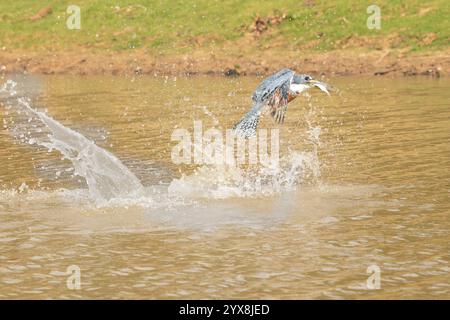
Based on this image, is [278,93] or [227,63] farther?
[227,63]

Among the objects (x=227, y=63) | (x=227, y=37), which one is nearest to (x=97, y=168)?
(x=227, y=63)

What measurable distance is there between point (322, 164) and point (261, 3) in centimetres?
3220

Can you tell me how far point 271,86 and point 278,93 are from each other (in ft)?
0.55

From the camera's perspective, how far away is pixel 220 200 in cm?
1639

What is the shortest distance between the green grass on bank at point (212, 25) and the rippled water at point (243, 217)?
59.3 feet

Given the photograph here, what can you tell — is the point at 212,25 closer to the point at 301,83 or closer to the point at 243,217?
the point at 301,83

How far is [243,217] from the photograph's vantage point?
49.3ft

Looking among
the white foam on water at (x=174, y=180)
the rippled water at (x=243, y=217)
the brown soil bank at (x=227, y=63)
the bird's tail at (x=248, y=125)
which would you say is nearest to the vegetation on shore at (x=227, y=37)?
the brown soil bank at (x=227, y=63)

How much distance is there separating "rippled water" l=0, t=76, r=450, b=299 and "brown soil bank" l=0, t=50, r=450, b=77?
14282mm

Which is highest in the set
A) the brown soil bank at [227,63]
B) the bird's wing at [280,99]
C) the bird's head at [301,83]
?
the brown soil bank at [227,63]

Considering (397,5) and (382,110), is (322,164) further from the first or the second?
(397,5)

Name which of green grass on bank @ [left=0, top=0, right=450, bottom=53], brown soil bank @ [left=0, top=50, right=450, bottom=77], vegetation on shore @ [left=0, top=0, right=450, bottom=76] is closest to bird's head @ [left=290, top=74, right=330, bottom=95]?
brown soil bank @ [left=0, top=50, right=450, bottom=77]

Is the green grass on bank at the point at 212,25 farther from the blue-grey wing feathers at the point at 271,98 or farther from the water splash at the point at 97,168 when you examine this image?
the blue-grey wing feathers at the point at 271,98

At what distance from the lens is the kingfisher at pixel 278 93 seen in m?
15.4
